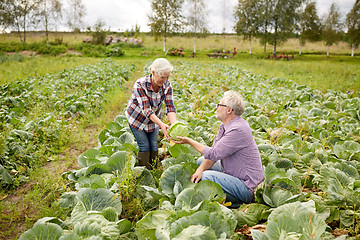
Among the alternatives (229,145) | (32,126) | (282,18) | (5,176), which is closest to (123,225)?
(229,145)

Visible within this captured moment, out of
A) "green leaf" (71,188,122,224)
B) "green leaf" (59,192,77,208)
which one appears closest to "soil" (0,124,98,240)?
"green leaf" (59,192,77,208)

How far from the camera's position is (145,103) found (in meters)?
3.49

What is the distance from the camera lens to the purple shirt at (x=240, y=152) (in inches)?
104

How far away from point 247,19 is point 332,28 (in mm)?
10540

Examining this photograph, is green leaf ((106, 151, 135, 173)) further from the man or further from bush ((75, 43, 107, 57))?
bush ((75, 43, 107, 57))

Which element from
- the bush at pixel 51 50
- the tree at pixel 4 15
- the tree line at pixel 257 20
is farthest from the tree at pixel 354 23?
the tree at pixel 4 15

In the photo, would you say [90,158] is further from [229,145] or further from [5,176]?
[229,145]

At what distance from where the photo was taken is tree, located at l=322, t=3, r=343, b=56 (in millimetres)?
31614

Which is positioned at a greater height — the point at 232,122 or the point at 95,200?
the point at 232,122

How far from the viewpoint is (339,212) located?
2596mm

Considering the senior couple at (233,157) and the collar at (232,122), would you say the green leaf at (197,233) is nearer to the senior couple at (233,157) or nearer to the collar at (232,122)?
the senior couple at (233,157)

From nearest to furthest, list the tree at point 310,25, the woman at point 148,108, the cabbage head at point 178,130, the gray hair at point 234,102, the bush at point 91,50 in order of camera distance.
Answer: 1. the gray hair at point 234,102
2. the cabbage head at point 178,130
3. the woman at point 148,108
4. the bush at point 91,50
5. the tree at point 310,25

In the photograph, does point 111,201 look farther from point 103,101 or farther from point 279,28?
point 279,28

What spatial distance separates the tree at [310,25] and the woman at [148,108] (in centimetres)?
3499
